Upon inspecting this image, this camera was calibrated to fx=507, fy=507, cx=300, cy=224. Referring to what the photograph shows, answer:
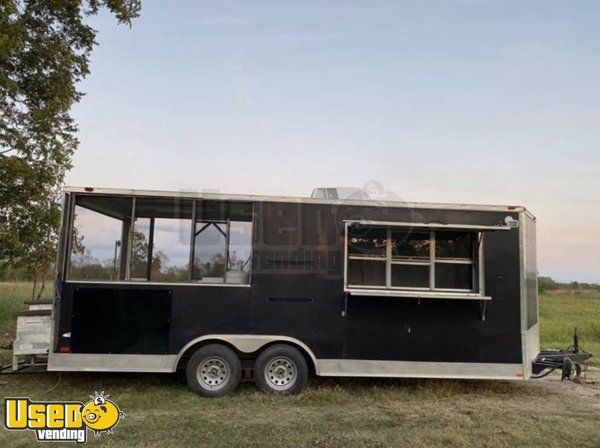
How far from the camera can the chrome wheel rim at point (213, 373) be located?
22.6 ft

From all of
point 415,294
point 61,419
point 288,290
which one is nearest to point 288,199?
point 288,290

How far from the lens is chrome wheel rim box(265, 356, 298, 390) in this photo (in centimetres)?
695

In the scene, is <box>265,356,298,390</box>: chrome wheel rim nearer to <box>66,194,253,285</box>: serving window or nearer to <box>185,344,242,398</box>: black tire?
<box>185,344,242,398</box>: black tire

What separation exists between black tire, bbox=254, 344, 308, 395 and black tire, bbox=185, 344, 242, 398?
31 cm

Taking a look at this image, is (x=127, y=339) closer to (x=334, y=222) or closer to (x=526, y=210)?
(x=334, y=222)

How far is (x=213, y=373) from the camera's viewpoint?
695cm

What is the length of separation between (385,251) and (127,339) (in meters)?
3.73

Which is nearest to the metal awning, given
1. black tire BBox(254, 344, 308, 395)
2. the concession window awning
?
the concession window awning

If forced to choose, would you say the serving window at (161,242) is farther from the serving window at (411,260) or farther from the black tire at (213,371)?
the serving window at (411,260)

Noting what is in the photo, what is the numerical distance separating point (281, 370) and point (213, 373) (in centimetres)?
93

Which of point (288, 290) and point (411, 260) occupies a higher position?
point (411, 260)

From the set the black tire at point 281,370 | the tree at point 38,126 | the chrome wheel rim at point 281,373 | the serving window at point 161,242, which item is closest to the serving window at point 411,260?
the black tire at point 281,370

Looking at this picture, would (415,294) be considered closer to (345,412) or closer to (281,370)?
(345,412)

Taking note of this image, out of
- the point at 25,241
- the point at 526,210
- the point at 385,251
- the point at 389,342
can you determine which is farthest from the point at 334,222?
the point at 25,241
